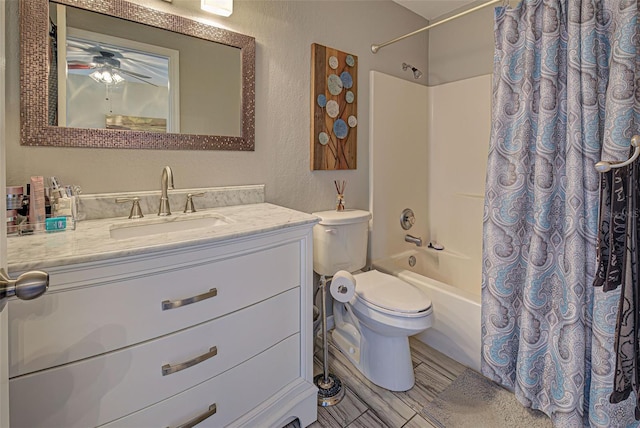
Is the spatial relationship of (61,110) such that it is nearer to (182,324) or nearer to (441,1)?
(182,324)

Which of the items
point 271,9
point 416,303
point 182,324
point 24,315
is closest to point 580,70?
point 416,303

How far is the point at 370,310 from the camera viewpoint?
5.18 feet

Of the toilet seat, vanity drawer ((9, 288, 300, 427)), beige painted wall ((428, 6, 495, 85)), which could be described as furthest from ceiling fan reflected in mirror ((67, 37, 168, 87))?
beige painted wall ((428, 6, 495, 85))

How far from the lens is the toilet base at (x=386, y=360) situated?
164 centimetres

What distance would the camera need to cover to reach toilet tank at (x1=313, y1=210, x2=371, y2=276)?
5.88 ft

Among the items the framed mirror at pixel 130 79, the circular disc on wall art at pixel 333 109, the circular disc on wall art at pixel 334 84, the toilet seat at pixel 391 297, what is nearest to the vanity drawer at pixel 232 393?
the toilet seat at pixel 391 297

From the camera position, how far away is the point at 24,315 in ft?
2.55

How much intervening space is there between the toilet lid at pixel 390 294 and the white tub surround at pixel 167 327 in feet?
1.27

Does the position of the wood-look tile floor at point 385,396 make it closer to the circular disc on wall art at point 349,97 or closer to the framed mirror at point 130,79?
the framed mirror at point 130,79

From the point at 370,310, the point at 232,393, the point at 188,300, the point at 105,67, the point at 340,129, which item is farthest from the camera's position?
the point at 340,129

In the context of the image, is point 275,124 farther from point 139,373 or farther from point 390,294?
point 139,373

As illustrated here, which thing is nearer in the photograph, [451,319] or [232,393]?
[232,393]

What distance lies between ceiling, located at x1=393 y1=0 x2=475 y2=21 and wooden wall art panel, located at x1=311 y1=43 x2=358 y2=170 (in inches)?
Answer: 32.7

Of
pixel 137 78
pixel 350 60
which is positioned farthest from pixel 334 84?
pixel 137 78
